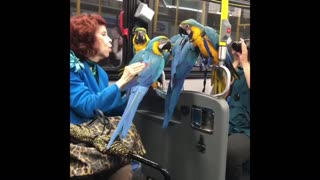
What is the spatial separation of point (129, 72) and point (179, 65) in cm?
37

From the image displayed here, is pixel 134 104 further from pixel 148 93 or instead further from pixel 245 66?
pixel 245 66

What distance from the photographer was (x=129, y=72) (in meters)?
1.72

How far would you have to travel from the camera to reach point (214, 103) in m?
1.85

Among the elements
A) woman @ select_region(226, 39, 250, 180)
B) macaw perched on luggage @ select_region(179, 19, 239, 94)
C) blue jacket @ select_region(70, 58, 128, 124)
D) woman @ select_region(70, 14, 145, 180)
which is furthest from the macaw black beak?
woman @ select_region(226, 39, 250, 180)

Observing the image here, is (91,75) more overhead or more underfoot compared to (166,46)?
more underfoot

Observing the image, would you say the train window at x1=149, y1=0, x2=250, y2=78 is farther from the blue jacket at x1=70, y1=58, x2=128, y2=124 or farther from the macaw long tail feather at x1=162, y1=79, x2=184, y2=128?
the blue jacket at x1=70, y1=58, x2=128, y2=124

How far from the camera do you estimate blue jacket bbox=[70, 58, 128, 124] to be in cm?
150

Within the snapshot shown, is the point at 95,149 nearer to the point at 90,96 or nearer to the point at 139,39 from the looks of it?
the point at 90,96

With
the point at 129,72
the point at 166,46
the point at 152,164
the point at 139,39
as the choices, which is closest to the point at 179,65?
the point at 166,46
